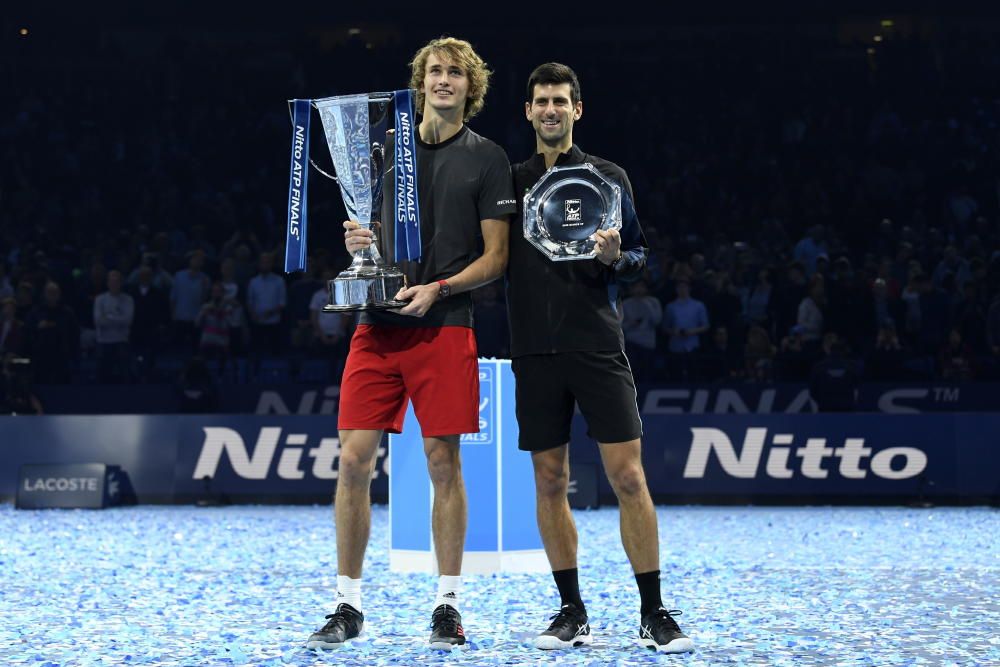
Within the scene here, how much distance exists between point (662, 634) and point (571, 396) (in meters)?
0.92

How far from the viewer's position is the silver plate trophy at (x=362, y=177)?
451cm

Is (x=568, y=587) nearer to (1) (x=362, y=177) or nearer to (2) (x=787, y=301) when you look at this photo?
(1) (x=362, y=177)

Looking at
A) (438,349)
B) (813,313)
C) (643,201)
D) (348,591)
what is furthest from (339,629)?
(643,201)

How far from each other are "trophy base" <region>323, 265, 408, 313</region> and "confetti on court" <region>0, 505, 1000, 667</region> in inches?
48.1

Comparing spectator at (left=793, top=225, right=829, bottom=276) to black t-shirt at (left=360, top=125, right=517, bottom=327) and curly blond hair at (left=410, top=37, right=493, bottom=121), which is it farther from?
black t-shirt at (left=360, top=125, right=517, bottom=327)

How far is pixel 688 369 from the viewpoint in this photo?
1298 cm

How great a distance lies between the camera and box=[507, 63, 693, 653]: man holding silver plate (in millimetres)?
4621

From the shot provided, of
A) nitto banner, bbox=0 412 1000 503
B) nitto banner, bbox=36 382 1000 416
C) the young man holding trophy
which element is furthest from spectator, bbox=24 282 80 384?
the young man holding trophy

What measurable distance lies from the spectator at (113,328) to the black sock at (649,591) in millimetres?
10035

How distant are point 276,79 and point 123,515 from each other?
1158 cm

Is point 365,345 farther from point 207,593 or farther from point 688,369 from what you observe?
point 688,369

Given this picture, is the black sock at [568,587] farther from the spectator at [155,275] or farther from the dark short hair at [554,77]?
the spectator at [155,275]

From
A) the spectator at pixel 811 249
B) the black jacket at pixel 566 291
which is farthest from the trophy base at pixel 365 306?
the spectator at pixel 811 249

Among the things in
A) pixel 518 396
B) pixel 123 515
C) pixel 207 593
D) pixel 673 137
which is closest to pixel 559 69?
pixel 518 396
